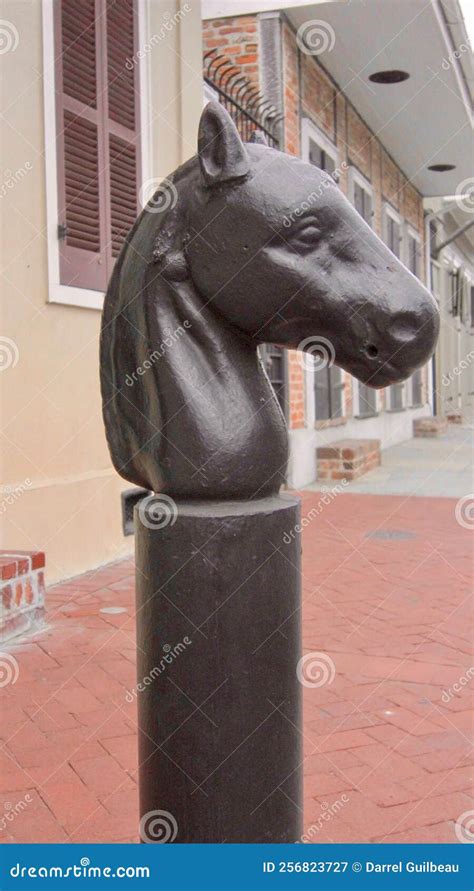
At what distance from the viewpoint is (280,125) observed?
8.30 m

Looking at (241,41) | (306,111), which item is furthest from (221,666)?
(306,111)

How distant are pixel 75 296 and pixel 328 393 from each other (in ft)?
18.7

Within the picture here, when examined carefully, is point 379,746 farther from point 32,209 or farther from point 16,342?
point 32,209

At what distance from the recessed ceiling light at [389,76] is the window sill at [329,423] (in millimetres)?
3977

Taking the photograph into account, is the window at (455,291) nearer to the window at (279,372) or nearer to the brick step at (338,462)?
the brick step at (338,462)

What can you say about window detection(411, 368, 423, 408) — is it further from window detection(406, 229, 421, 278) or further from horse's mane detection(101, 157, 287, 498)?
horse's mane detection(101, 157, 287, 498)

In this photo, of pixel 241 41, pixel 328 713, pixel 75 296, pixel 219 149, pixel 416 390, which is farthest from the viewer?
pixel 416 390

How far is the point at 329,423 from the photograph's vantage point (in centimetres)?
1005

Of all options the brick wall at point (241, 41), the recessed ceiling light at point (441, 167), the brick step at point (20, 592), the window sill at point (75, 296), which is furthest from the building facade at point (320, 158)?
the brick step at point (20, 592)

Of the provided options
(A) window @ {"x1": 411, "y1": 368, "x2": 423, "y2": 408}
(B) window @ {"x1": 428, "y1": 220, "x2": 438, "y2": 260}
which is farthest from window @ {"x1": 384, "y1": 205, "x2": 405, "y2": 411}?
(B) window @ {"x1": 428, "y1": 220, "x2": 438, "y2": 260}

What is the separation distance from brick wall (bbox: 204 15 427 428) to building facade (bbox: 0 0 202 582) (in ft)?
9.16

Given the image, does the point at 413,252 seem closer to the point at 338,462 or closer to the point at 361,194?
the point at 361,194

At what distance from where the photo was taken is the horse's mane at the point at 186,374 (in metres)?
1.38

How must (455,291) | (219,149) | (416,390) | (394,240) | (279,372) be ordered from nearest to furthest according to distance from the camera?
(219,149)
(279,372)
(394,240)
(416,390)
(455,291)
